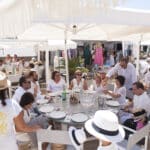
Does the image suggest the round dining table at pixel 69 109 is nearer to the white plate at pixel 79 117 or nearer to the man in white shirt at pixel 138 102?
the white plate at pixel 79 117

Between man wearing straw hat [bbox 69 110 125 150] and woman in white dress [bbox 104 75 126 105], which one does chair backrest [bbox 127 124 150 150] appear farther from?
woman in white dress [bbox 104 75 126 105]

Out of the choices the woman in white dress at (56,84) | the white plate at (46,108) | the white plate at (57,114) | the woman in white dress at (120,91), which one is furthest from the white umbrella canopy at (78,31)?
the white plate at (57,114)

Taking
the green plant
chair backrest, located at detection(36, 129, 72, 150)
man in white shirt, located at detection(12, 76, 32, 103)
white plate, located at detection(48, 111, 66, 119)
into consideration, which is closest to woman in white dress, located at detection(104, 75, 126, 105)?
white plate, located at detection(48, 111, 66, 119)

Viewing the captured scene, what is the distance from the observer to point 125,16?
3.70m

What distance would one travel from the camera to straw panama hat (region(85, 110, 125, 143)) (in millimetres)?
2069

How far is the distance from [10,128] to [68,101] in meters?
2.21

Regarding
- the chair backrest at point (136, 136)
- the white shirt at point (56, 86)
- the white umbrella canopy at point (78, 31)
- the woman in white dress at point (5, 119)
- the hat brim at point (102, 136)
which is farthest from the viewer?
the white umbrella canopy at point (78, 31)

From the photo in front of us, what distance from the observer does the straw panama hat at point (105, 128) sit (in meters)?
2.07

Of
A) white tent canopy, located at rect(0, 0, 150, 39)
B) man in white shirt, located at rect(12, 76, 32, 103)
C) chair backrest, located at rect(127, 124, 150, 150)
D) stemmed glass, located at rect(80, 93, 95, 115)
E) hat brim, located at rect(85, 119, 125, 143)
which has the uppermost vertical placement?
white tent canopy, located at rect(0, 0, 150, 39)

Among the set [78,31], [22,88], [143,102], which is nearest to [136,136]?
[143,102]

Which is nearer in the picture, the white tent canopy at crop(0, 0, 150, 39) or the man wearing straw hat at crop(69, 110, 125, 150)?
the white tent canopy at crop(0, 0, 150, 39)

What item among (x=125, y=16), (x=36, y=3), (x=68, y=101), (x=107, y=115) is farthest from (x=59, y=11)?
(x=68, y=101)

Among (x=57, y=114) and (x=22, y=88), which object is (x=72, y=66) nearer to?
(x=22, y=88)

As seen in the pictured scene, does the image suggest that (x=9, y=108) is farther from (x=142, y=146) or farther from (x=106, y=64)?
(x=106, y=64)
